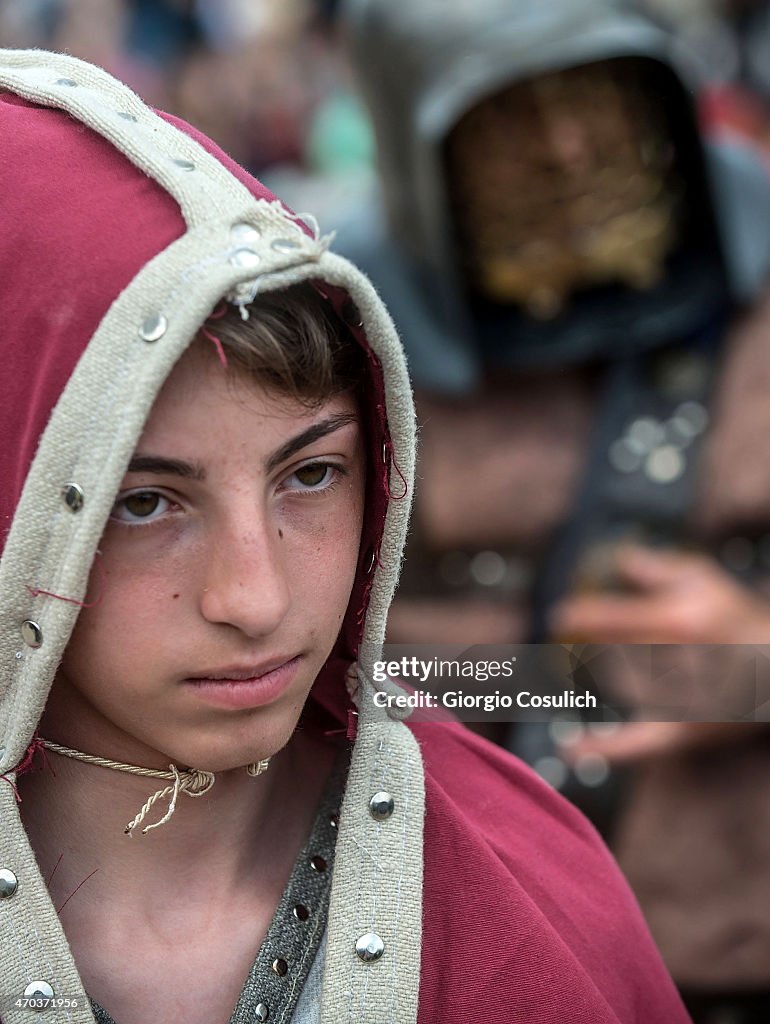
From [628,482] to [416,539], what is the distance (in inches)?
17.9

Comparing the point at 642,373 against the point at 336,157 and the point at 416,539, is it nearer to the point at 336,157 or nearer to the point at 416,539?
the point at 416,539

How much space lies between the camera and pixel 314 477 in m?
1.08

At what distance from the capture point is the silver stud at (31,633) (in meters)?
1.00

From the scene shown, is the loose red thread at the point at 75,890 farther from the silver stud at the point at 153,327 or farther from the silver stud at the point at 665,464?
the silver stud at the point at 665,464

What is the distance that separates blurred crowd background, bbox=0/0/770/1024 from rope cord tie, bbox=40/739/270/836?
1.23 meters

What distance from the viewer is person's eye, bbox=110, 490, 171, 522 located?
989 mm

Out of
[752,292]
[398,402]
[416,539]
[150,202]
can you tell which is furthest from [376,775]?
[752,292]

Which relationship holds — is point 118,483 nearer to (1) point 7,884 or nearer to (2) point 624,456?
(1) point 7,884

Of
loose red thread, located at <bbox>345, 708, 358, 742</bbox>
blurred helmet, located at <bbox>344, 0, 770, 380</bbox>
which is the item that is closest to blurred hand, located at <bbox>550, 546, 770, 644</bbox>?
blurred helmet, located at <bbox>344, 0, 770, 380</bbox>

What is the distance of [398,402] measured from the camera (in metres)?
1.10

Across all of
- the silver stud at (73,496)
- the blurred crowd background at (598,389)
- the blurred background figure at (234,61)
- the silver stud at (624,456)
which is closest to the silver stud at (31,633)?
the silver stud at (73,496)

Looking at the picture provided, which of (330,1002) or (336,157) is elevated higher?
(336,157)

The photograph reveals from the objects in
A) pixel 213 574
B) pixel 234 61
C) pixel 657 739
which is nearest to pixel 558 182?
pixel 657 739

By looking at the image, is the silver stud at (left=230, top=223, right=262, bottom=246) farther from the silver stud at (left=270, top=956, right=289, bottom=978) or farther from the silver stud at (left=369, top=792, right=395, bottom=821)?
the silver stud at (left=270, top=956, right=289, bottom=978)
